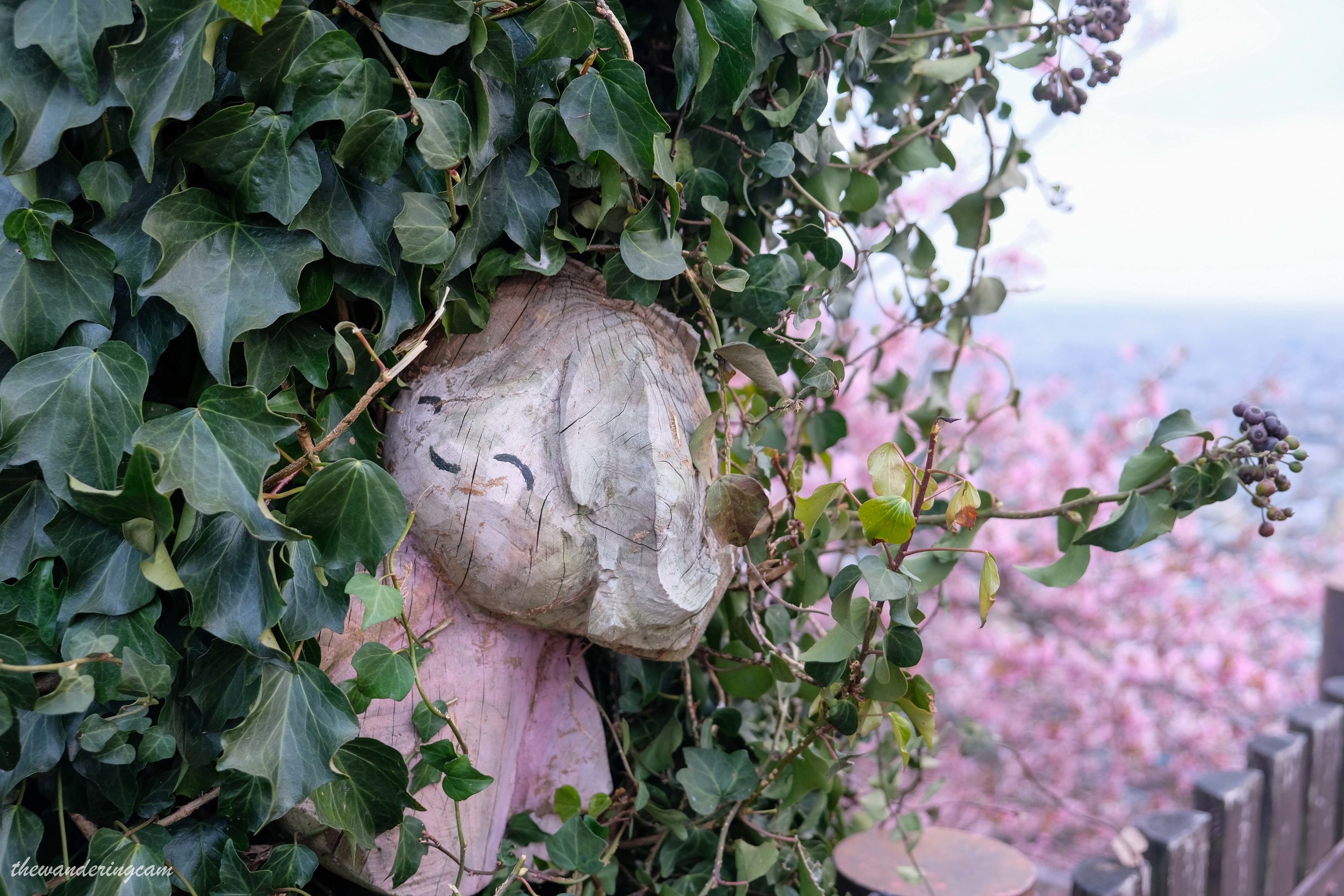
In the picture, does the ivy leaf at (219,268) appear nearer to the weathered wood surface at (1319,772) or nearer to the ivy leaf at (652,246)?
the ivy leaf at (652,246)

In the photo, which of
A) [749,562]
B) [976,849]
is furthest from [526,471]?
[976,849]

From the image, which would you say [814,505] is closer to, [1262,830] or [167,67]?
[167,67]

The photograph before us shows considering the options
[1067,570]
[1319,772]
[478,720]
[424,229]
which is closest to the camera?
[424,229]

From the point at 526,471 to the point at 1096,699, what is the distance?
282cm

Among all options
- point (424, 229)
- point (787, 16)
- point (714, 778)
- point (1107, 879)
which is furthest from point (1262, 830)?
point (424, 229)

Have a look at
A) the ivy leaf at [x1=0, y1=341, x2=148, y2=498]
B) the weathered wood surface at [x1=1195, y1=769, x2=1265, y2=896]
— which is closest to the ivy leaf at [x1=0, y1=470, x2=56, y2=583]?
the ivy leaf at [x1=0, y1=341, x2=148, y2=498]

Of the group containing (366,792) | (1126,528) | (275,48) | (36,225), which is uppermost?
(275,48)

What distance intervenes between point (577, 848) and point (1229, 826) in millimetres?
1335

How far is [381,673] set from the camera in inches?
23.7

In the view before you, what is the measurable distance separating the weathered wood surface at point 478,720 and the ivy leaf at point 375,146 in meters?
0.28

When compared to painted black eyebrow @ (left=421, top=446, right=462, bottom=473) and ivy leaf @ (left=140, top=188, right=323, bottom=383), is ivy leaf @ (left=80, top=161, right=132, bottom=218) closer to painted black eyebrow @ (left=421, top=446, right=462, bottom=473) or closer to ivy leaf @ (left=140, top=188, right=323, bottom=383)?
ivy leaf @ (left=140, top=188, right=323, bottom=383)

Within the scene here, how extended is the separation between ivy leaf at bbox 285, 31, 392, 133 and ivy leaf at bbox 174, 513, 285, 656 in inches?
10.5

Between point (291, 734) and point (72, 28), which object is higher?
point (72, 28)

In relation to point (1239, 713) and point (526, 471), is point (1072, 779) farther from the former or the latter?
point (526, 471)
